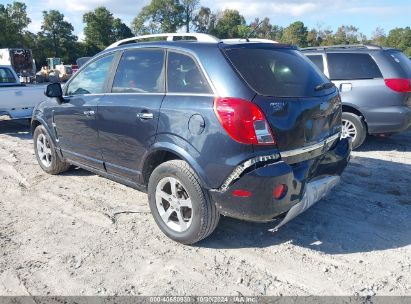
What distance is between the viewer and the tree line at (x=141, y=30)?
58406mm

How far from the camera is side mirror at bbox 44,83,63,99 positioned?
4898mm

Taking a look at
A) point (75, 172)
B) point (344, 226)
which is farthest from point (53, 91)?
point (344, 226)

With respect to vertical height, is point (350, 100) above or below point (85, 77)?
below

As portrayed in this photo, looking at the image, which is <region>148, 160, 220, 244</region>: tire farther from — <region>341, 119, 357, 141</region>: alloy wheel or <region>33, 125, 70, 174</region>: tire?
<region>341, 119, 357, 141</region>: alloy wheel

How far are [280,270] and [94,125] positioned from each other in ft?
8.35

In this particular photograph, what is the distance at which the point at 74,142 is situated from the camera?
191 inches

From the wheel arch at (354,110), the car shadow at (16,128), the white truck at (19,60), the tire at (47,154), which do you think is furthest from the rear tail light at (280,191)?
the white truck at (19,60)

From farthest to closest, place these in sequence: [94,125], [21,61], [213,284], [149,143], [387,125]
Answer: [21,61], [387,125], [94,125], [149,143], [213,284]

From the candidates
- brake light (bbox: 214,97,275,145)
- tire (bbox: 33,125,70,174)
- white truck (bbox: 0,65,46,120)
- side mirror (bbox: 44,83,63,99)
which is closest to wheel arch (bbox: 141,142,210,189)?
brake light (bbox: 214,97,275,145)

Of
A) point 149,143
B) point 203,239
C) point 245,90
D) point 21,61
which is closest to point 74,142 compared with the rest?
point 149,143

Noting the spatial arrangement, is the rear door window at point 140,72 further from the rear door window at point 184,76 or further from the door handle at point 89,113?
the door handle at point 89,113

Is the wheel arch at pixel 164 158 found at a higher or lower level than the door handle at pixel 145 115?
lower

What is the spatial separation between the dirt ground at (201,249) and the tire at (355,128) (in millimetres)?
1604

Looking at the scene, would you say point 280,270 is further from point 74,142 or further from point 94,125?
point 74,142
